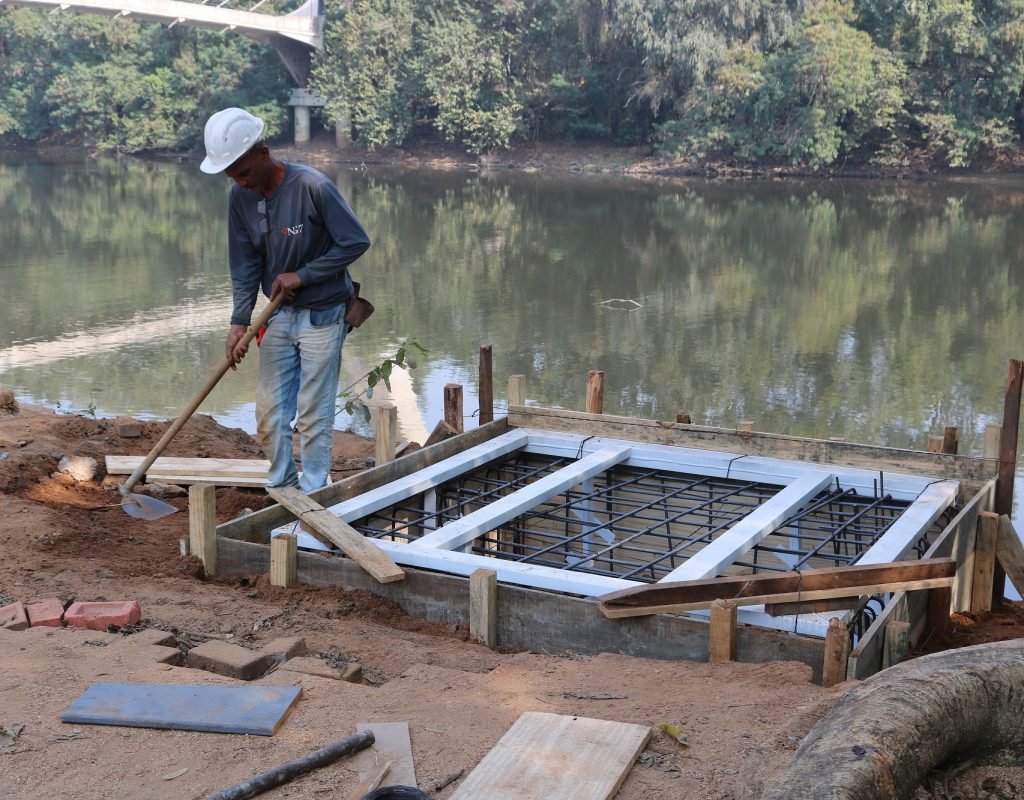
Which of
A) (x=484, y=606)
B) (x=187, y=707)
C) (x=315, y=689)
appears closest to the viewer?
(x=187, y=707)

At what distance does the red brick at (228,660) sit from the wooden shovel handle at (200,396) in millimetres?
1770

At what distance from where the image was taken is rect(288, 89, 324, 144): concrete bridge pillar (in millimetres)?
47688

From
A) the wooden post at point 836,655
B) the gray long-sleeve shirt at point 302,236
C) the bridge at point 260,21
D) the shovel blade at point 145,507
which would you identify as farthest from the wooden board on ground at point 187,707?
the bridge at point 260,21

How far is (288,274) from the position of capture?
Answer: 205 inches

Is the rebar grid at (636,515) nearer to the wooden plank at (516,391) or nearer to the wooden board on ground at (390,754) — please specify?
the wooden plank at (516,391)

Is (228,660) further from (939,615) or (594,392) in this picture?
(594,392)

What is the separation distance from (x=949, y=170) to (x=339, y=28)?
76.2 feet

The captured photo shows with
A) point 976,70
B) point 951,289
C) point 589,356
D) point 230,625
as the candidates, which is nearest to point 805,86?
point 976,70

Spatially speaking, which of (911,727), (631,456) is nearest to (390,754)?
(911,727)

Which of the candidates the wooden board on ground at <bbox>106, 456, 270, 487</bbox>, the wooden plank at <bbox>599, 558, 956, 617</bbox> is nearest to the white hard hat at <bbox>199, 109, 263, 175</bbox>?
the wooden board on ground at <bbox>106, 456, 270, 487</bbox>

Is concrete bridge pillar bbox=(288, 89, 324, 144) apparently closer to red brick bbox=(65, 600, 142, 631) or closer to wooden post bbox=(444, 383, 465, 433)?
wooden post bbox=(444, 383, 465, 433)

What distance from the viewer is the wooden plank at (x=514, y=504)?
5.04 m

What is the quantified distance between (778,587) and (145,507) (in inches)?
135

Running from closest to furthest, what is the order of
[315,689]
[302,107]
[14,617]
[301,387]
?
[315,689] → [14,617] → [301,387] → [302,107]
